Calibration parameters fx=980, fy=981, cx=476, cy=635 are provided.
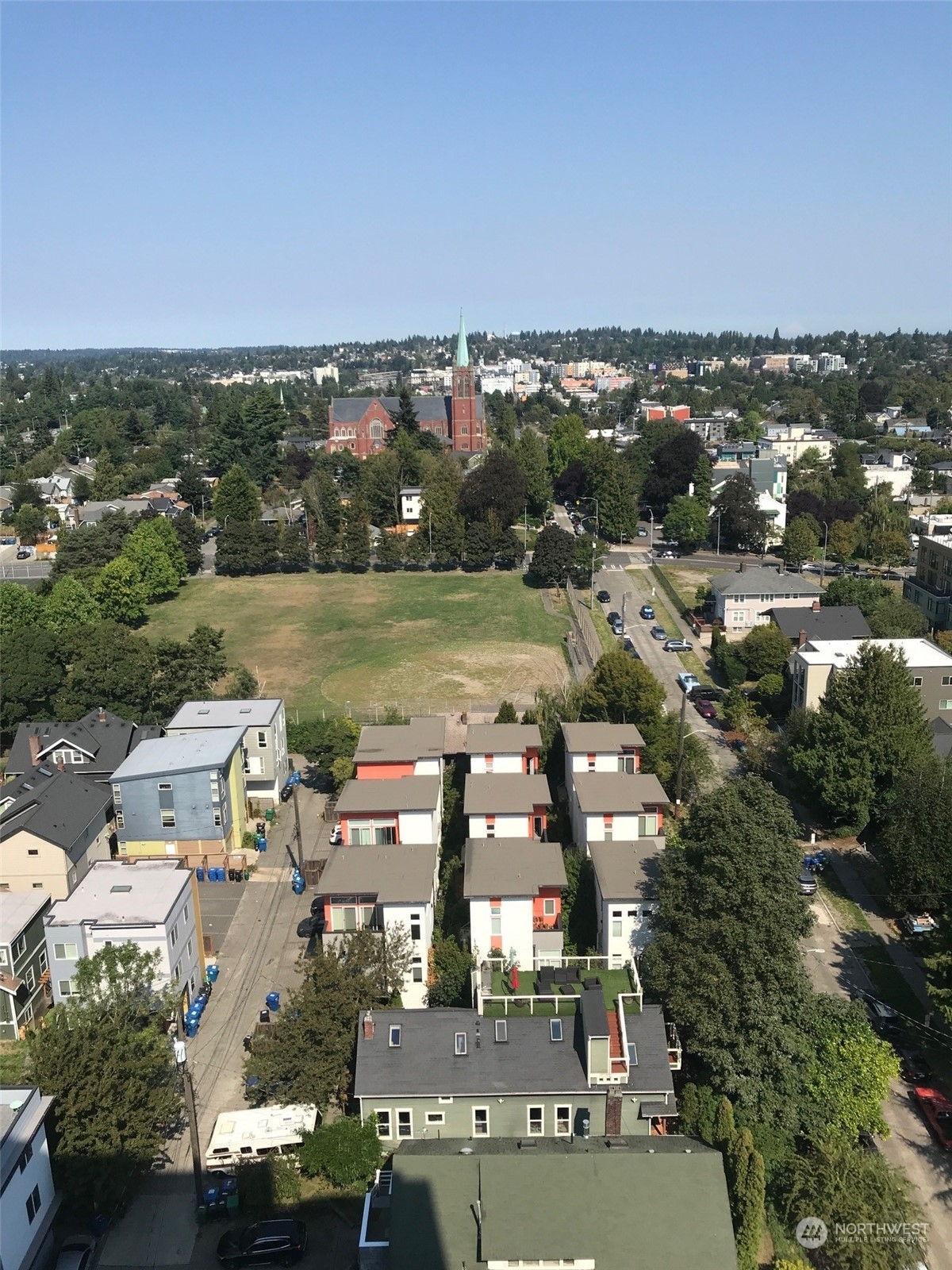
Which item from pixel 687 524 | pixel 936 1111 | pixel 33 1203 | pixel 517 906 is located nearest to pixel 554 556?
pixel 687 524

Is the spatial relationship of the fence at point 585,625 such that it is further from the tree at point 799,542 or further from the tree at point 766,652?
the tree at point 799,542

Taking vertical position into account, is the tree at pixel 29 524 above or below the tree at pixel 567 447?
below

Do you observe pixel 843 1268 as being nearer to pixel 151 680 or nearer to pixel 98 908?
pixel 98 908

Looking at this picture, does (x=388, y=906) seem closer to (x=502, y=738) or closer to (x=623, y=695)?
(x=502, y=738)

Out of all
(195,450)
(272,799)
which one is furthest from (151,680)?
(195,450)

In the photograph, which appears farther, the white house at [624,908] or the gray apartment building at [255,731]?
the gray apartment building at [255,731]

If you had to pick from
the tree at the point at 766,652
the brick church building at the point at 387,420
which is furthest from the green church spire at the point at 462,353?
the tree at the point at 766,652

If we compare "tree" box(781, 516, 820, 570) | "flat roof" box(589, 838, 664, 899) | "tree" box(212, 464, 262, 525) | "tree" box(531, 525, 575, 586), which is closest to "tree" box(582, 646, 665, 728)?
"flat roof" box(589, 838, 664, 899)
